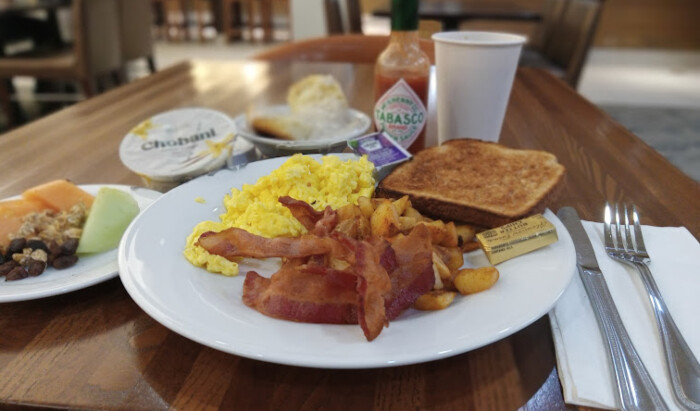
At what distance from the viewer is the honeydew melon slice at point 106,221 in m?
0.86

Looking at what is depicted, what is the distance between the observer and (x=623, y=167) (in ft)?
4.42

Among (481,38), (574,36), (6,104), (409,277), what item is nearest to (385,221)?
(409,277)

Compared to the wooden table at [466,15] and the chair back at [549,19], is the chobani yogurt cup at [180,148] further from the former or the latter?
the wooden table at [466,15]

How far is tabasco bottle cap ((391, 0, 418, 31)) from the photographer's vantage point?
3.88ft

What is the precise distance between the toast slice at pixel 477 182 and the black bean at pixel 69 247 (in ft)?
→ 2.05

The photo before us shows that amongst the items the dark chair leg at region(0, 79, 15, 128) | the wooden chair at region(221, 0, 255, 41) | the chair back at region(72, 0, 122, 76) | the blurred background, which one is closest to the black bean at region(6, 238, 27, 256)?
the blurred background

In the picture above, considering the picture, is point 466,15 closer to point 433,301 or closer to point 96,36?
point 96,36

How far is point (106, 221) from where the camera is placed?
34.9 inches

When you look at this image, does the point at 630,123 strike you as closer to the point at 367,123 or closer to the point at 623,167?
the point at 623,167

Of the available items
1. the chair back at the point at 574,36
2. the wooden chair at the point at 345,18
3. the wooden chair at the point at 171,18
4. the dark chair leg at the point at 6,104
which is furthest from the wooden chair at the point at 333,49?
the wooden chair at the point at 171,18

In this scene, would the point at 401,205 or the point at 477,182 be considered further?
the point at 477,182

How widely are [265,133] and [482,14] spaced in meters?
3.93

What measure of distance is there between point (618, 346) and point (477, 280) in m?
0.21

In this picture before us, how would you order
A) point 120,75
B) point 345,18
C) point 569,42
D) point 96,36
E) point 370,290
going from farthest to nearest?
point 120,75
point 345,18
point 96,36
point 569,42
point 370,290
